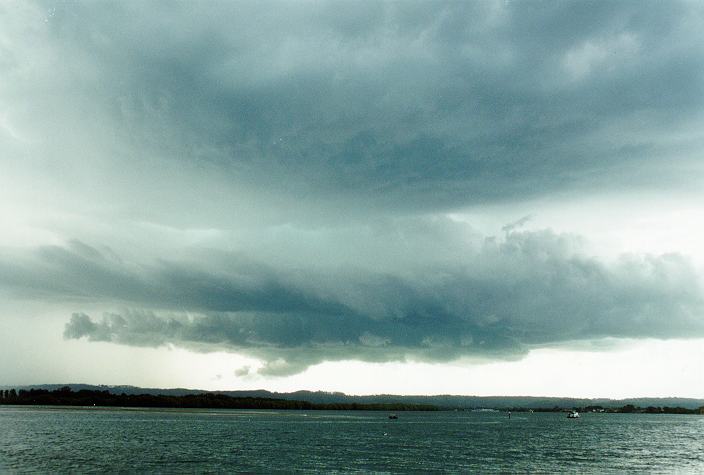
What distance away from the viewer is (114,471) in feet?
277

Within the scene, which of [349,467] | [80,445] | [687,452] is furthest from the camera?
[687,452]

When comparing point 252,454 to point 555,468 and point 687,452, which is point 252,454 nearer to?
point 555,468

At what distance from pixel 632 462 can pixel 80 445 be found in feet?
355

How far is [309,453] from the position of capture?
117m

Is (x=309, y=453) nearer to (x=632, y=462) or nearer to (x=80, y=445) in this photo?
(x=80, y=445)

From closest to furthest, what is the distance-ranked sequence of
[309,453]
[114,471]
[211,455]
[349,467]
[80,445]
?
1. [114,471]
2. [349,467]
3. [211,455]
4. [309,453]
5. [80,445]

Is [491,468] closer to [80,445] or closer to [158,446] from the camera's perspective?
[158,446]

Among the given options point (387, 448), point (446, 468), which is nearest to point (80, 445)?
point (387, 448)

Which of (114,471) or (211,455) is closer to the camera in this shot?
(114,471)

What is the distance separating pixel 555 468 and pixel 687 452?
2331 inches

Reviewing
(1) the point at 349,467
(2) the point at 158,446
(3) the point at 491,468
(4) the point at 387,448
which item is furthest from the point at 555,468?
(2) the point at 158,446

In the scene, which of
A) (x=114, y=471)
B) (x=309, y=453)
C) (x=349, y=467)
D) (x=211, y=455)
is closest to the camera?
(x=114, y=471)

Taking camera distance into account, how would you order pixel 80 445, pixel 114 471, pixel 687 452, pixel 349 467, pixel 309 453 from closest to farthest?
pixel 114 471 → pixel 349 467 → pixel 309 453 → pixel 80 445 → pixel 687 452

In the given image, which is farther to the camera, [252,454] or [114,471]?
[252,454]
